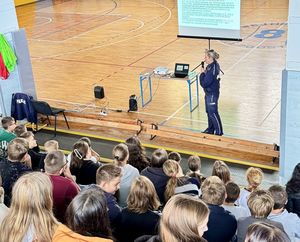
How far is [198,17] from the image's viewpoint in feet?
36.2

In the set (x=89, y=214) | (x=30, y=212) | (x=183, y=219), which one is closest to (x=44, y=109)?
(x=30, y=212)

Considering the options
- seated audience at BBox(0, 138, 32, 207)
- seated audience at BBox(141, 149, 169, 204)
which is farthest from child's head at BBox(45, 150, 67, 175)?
seated audience at BBox(141, 149, 169, 204)

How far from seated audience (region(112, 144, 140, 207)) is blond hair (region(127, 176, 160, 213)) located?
122 centimetres

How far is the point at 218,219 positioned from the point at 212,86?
4988 millimetres

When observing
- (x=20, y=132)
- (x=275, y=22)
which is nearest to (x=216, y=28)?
(x=20, y=132)

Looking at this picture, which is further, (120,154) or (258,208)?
(120,154)

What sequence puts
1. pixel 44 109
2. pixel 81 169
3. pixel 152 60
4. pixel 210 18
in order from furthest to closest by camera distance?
pixel 152 60 → pixel 210 18 → pixel 44 109 → pixel 81 169

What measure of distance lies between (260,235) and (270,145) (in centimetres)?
555

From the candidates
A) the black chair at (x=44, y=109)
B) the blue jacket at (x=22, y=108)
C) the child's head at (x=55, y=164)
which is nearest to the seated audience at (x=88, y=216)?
the child's head at (x=55, y=164)

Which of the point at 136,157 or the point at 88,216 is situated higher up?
the point at 88,216

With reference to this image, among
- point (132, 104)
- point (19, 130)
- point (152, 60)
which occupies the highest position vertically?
point (19, 130)

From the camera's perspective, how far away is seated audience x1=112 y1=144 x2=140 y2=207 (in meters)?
→ 5.46

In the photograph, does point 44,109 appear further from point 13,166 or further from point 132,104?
point 13,166

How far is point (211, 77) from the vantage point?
345 inches
